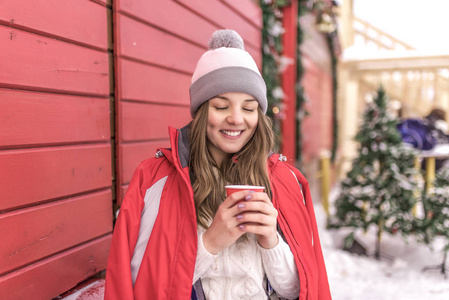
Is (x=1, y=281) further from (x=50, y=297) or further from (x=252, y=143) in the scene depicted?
(x=252, y=143)

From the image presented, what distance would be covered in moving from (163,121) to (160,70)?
0.38m

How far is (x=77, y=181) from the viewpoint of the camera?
192cm

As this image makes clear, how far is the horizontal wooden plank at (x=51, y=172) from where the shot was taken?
5.05 feet

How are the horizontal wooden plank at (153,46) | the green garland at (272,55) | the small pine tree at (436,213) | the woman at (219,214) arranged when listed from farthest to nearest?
the green garland at (272,55) < the small pine tree at (436,213) < the horizontal wooden plank at (153,46) < the woman at (219,214)

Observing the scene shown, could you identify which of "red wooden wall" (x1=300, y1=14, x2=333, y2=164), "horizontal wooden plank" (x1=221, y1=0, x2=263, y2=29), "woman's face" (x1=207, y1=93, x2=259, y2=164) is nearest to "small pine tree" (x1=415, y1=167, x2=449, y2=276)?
"red wooden wall" (x1=300, y1=14, x2=333, y2=164)

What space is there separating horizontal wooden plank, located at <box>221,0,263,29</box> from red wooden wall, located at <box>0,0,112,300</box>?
1.98 metres

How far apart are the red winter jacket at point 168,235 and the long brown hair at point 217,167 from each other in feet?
0.24

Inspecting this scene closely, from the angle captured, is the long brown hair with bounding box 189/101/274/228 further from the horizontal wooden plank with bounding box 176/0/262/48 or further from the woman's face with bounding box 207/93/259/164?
the horizontal wooden plank with bounding box 176/0/262/48

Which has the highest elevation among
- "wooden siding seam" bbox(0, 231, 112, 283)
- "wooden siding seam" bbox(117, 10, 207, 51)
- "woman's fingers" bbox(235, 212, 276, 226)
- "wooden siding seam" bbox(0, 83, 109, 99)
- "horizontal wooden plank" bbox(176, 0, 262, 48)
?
"horizontal wooden plank" bbox(176, 0, 262, 48)

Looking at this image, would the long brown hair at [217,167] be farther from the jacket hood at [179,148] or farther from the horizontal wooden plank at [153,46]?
the horizontal wooden plank at [153,46]

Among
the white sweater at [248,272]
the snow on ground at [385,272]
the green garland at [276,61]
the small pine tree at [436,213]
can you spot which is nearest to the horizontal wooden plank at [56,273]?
the white sweater at [248,272]

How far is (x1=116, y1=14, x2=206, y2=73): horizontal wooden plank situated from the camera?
2.22m

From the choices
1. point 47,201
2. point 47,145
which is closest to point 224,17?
point 47,145

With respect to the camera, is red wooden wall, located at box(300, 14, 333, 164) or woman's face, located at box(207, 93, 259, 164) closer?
woman's face, located at box(207, 93, 259, 164)
